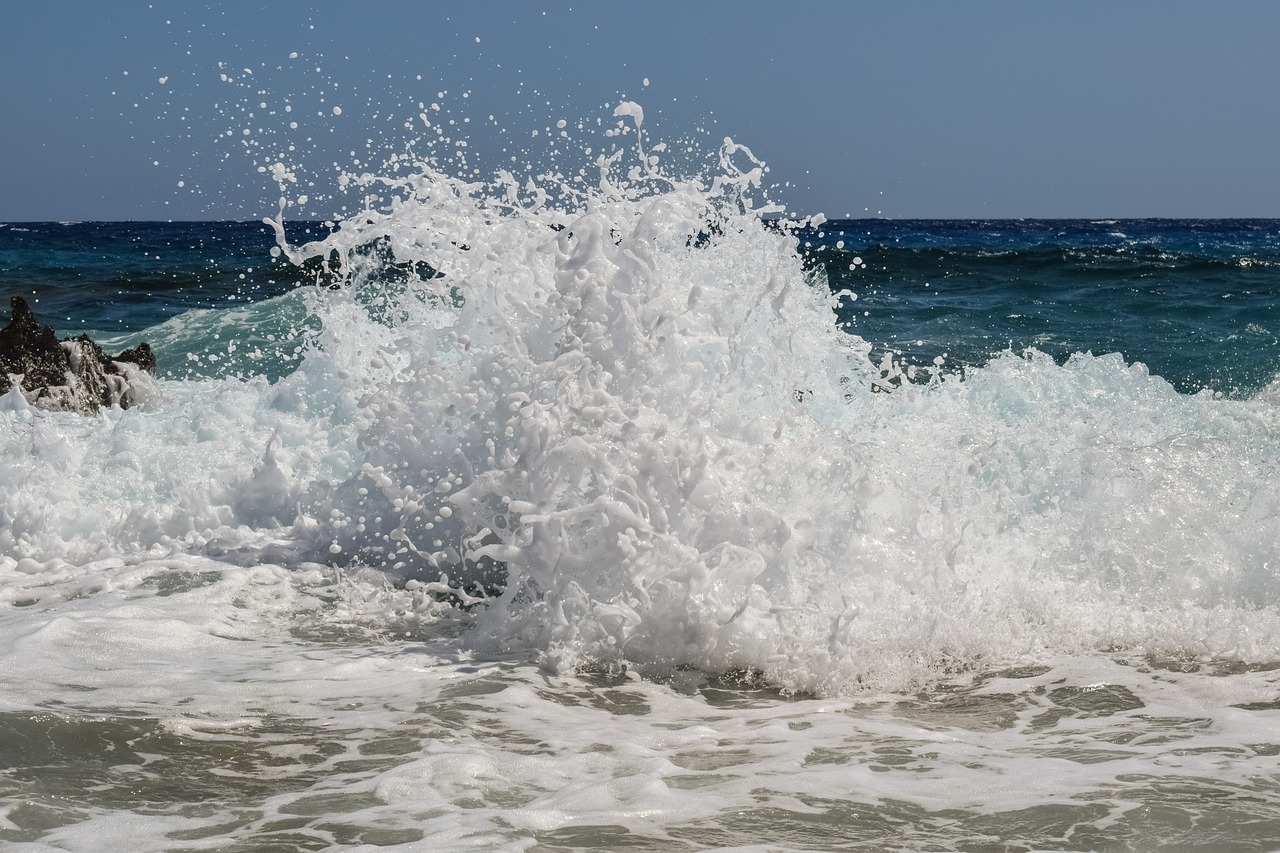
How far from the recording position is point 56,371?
28.8 feet

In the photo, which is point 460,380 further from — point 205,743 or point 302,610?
point 205,743

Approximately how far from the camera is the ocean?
3.01 metres

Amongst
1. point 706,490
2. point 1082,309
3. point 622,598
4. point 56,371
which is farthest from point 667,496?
point 1082,309

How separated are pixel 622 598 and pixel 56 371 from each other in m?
6.15

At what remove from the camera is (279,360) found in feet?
43.1

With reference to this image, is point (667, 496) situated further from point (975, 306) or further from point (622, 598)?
point (975, 306)

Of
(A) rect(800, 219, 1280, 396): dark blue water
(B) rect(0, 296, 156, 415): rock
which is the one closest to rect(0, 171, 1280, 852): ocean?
(B) rect(0, 296, 156, 415): rock

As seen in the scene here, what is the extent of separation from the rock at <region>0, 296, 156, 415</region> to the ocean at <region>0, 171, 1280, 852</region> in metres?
1.51

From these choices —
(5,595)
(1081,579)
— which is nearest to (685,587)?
(1081,579)

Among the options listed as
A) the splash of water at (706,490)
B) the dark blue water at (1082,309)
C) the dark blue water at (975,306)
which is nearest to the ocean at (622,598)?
the splash of water at (706,490)

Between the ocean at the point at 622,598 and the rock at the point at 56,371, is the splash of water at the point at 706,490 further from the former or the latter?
the rock at the point at 56,371

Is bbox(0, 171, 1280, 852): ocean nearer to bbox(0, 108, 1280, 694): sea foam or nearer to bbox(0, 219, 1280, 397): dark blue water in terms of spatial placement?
bbox(0, 108, 1280, 694): sea foam

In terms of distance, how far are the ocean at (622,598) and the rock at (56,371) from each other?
4.97 feet

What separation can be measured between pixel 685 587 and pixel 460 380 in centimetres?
170
